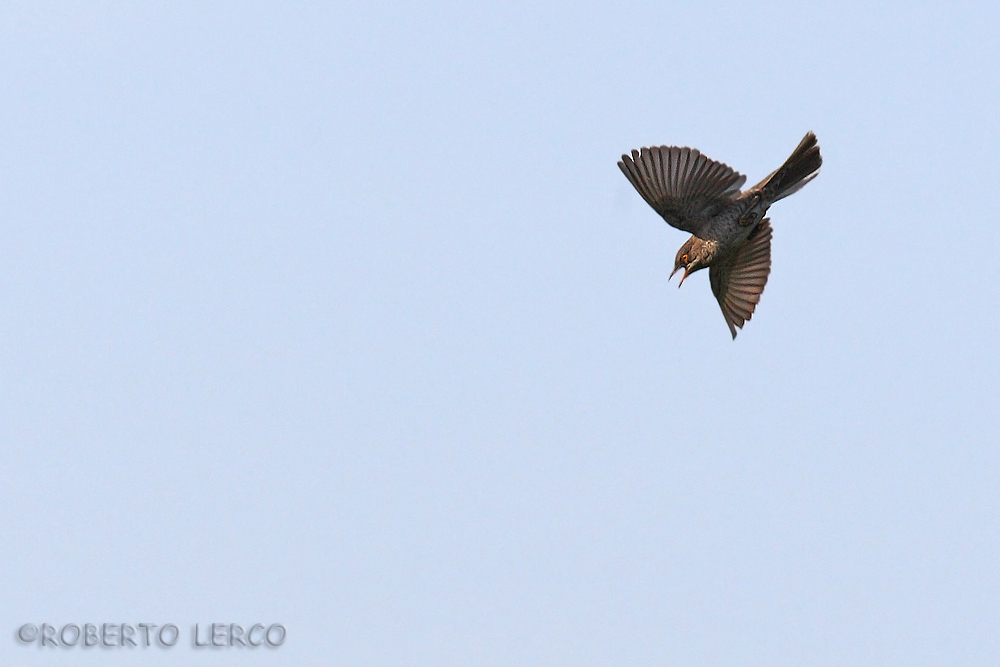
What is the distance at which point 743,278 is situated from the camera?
64.2ft

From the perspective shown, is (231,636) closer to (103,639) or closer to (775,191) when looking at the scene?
(103,639)

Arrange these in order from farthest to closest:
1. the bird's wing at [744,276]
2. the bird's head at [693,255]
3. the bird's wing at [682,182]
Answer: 1. the bird's wing at [744,276]
2. the bird's head at [693,255]
3. the bird's wing at [682,182]

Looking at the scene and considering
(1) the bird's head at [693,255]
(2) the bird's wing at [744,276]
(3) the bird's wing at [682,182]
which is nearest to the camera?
(3) the bird's wing at [682,182]

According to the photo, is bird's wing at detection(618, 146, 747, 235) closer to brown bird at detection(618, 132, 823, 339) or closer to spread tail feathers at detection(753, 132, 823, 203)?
brown bird at detection(618, 132, 823, 339)

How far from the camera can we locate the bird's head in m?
18.6

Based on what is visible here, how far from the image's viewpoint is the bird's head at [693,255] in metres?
18.6

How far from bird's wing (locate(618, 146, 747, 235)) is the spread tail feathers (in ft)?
1.21

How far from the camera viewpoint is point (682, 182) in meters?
18.0

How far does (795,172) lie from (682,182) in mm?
1340

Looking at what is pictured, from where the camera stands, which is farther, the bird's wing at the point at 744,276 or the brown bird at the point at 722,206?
the bird's wing at the point at 744,276

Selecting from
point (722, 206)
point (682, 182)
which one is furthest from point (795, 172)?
Result: point (682, 182)

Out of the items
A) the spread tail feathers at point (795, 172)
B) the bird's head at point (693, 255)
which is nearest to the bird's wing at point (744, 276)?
the bird's head at point (693, 255)

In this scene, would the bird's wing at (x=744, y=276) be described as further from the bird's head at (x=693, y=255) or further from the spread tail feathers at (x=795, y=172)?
the spread tail feathers at (x=795, y=172)

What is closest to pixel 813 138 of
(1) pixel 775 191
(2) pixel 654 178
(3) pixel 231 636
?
(1) pixel 775 191
